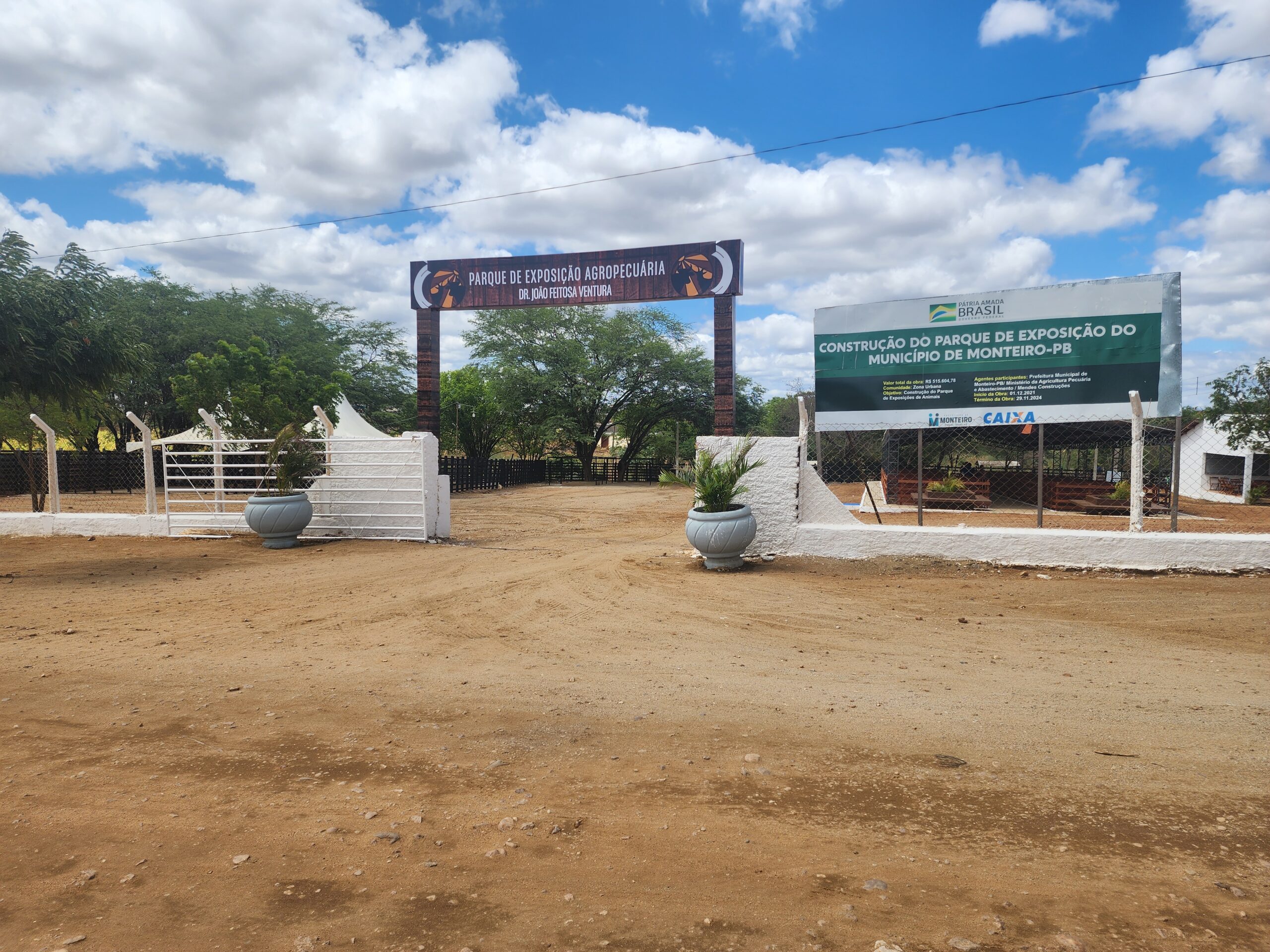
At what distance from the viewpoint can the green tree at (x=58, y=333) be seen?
35.0 feet

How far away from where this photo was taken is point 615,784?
136 inches

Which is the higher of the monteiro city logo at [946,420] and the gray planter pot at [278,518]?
the monteiro city logo at [946,420]

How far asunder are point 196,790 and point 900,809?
9.74 feet

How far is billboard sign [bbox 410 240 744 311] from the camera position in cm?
2542

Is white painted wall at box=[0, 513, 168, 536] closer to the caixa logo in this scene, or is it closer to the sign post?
the sign post

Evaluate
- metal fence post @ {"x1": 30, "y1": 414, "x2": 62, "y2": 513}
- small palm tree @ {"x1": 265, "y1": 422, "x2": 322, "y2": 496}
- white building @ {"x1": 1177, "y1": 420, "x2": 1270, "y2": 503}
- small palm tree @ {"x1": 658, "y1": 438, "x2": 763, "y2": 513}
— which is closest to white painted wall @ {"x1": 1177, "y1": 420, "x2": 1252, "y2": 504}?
white building @ {"x1": 1177, "y1": 420, "x2": 1270, "y2": 503}

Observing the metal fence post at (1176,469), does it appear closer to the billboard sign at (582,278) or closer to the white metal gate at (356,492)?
the white metal gate at (356,492)

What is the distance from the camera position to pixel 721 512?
9211 mm

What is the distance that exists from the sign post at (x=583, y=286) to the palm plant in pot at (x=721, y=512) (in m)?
16.5

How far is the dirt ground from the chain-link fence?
400 centimetres

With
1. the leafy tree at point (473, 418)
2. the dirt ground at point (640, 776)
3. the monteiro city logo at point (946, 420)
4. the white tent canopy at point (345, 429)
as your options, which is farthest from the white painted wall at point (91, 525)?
the leafy tree at point (473, 418)

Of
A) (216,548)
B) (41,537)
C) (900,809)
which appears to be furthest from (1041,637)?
(41,537)

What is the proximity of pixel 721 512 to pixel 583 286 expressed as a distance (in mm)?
18769

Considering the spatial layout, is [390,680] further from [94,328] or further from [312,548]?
[94,328]
